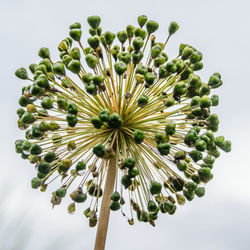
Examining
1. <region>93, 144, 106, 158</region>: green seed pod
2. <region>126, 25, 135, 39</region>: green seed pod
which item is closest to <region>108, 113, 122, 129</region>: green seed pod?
<region>93, 144, 106, 158</region>: green seed pod

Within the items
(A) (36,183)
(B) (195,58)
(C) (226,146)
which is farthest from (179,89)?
(A) (36,183)

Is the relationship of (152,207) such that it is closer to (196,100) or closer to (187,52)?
(196,100)

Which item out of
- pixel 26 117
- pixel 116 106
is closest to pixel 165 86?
pixel 116 106

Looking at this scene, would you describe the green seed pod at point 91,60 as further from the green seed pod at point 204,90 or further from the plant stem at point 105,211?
the green seed pod at point 204,90

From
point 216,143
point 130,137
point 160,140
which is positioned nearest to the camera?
point 160,140

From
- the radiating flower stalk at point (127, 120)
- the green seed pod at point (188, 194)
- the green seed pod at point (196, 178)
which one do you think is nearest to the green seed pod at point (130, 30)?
the radiating flower stalk at point (127, 120)

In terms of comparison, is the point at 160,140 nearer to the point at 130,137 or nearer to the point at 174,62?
the point at 130,137
